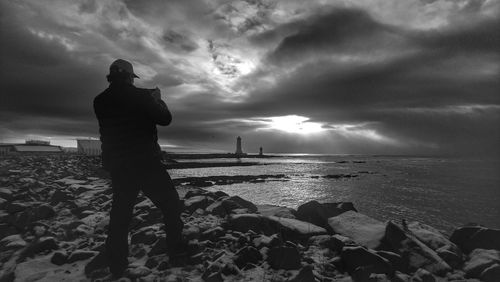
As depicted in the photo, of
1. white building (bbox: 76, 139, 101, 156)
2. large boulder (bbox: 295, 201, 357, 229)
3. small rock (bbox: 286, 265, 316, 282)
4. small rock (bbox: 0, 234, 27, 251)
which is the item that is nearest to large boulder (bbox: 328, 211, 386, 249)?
large boulder (bbox: 295, 201, 357, 229)

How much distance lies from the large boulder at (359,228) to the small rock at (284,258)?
4.61 ft

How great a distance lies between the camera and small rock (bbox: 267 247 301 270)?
11.1ft

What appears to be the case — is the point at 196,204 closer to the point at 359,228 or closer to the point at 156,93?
the point at 359,228

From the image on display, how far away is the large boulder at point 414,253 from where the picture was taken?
3488 mm

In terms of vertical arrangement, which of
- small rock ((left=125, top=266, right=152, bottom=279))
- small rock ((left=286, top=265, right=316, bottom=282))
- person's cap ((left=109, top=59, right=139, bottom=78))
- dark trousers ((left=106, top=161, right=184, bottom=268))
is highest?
person's cap ((left=109, top=59, right=139, bottom=78))

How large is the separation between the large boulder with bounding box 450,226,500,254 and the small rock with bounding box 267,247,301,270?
11.2 feet

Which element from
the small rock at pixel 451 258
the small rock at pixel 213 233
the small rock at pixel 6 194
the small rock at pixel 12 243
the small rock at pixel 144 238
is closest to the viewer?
the small rock at pixel 451 258

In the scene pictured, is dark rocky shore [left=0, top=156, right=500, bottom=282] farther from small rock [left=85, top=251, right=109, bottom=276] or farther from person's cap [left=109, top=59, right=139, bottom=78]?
person's cap [left=109, top=59, right=139, bottom=78]

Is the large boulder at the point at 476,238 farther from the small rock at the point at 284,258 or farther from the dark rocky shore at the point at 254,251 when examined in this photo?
the small rock at the point at 284,258

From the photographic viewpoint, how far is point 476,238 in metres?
4.54

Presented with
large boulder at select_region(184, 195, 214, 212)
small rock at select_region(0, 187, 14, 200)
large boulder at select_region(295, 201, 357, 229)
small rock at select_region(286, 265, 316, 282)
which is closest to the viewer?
small rock at select_region(286, 265, 316, 282)

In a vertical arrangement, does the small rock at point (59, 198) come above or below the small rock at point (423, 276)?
above

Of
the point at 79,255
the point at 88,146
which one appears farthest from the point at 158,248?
the point at 88,146

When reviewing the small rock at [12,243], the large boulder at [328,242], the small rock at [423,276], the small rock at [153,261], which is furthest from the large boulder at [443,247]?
the small rock at [12,243]
